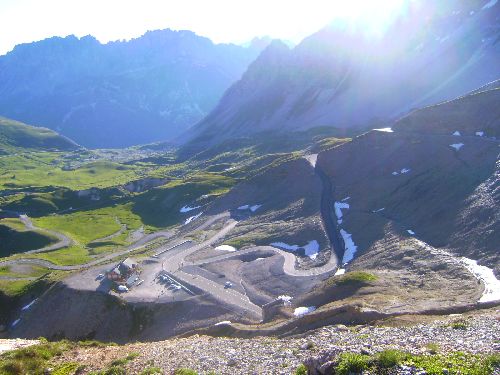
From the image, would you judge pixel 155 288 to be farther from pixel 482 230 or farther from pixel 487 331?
pixel 487 331

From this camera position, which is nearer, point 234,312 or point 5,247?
point 234,312

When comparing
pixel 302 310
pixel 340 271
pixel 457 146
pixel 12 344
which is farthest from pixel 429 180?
pixel 12 344

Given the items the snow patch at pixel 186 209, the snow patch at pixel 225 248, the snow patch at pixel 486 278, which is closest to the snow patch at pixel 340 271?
the snow patch at pixel 486 278

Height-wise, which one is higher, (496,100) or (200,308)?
(496,100)

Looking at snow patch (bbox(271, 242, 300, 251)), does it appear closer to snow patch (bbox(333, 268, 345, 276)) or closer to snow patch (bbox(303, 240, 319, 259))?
snow patch (bbox(303, 240, 319, 259))

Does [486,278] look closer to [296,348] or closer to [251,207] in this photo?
[296,348]

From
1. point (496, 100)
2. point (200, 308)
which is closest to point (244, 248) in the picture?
point (200, 308)

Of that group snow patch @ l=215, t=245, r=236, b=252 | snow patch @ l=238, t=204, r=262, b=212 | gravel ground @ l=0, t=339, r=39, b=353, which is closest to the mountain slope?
snow patch @ l=238, t=204, r=262, b=212
